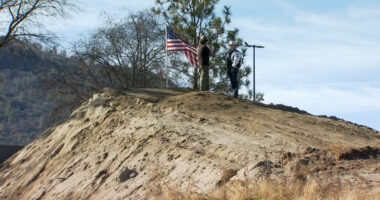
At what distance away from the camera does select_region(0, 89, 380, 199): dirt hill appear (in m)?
9.91

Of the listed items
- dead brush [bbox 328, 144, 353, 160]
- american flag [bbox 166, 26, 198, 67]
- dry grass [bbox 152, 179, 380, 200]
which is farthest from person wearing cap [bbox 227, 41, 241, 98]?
dry grass [bbox 152, 179, 380, 200]

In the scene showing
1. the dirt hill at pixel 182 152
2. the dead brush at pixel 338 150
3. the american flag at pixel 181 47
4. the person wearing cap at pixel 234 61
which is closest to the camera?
the dirt hill at pixel 182 152

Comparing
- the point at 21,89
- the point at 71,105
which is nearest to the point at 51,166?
the point at 71,105

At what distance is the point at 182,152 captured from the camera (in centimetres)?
1152

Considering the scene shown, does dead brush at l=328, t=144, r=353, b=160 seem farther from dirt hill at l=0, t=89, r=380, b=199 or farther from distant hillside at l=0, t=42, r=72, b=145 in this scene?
distant hillside at l=0, t=42, r=72, b=145

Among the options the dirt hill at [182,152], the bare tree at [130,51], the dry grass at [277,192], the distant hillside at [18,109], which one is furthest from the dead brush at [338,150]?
the distant hillside at [18,109]

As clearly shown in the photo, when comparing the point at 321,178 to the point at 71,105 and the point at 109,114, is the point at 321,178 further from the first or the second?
the point at 71,105

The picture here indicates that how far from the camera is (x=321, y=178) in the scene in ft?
31.3

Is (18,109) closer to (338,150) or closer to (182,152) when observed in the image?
(182,152)

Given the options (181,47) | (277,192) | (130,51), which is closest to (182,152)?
(277,192)

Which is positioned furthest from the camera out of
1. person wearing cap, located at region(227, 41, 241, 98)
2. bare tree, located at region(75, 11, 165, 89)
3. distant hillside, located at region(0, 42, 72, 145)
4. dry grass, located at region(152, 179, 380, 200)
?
distant hillside, located at region(0, 42, 72, 145)

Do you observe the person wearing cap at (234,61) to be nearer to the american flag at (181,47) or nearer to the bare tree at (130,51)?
the american flag at (181,47)

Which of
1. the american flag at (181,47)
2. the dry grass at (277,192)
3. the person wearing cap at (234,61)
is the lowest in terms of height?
the dry grass at (277,192)

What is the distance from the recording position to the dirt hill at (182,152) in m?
9.91
